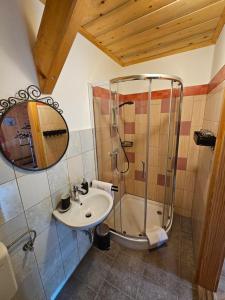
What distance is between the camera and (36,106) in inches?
39.1

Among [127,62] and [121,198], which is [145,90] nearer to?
[127,62]

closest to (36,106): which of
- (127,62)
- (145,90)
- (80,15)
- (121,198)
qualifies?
(80,15)

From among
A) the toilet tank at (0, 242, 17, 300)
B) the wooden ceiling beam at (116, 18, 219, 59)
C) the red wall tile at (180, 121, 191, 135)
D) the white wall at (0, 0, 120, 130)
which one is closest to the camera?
the toilet tank at (0, 242, 17, 300)

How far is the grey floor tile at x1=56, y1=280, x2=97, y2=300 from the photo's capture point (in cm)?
124

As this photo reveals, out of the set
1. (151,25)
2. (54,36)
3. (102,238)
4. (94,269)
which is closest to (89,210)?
(102,238)

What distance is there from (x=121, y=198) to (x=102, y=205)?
99 centimetres

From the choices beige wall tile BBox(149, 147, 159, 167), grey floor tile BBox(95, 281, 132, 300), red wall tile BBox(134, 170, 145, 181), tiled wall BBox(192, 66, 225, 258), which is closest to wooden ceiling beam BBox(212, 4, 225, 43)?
tiled wall BBox(192, 66, 225, 258)

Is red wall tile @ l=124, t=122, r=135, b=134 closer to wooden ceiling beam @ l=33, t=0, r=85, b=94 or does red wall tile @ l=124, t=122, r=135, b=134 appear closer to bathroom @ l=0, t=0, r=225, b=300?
bathroom @ l=0, t=0, r=225, b=300

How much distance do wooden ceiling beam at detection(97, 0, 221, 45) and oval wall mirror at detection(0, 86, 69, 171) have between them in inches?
38.4

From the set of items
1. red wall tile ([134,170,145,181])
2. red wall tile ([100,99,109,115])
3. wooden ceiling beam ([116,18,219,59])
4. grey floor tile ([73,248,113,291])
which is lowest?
grey floor tile ([73,248,113,291])

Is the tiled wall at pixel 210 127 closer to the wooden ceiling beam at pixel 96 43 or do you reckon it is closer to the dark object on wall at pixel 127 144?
the dark object on wall at pixel 127 144

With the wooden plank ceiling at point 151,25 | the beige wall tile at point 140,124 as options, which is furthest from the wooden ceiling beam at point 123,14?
the beige wall tile at point 140,124

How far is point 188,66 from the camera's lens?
1750 millimetres

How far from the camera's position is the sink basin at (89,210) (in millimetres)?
1120
